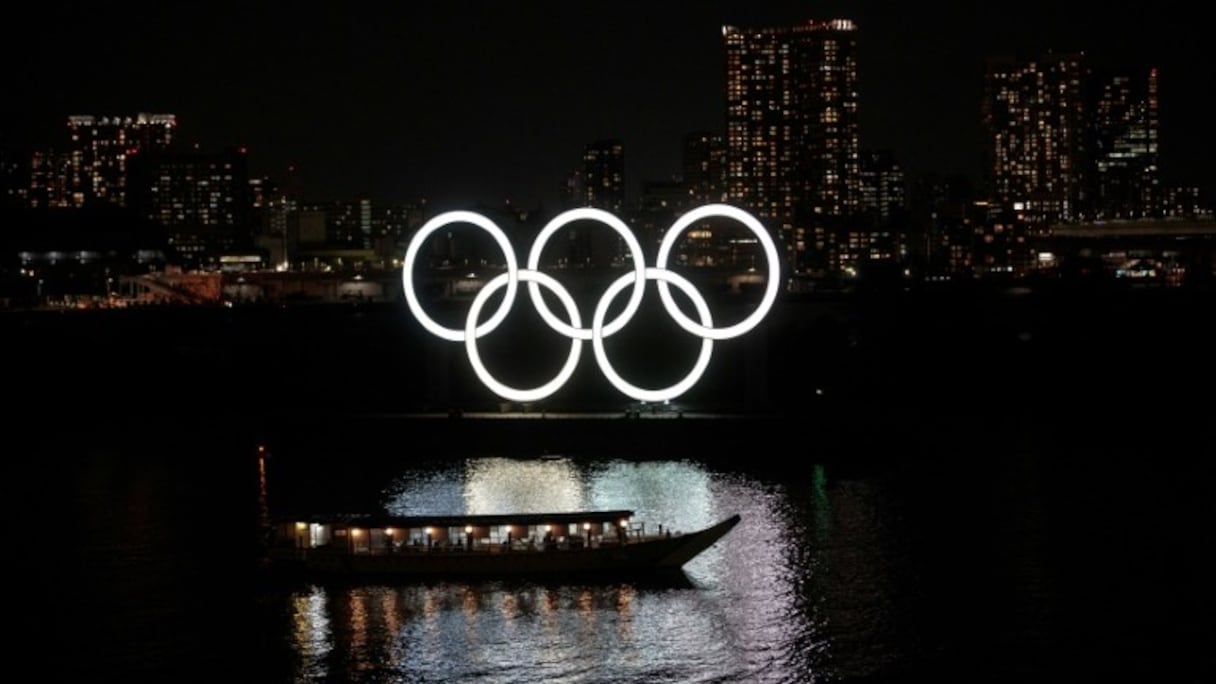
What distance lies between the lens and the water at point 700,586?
27.6 m

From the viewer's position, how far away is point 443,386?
5653 centimetres

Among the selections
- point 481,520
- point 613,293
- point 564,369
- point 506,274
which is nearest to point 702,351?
point 613,293

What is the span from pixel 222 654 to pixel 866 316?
197 feet

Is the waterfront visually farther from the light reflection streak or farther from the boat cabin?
the boat cabin

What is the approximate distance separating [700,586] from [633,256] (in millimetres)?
18859

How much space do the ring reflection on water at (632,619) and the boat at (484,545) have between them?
63 centimetres

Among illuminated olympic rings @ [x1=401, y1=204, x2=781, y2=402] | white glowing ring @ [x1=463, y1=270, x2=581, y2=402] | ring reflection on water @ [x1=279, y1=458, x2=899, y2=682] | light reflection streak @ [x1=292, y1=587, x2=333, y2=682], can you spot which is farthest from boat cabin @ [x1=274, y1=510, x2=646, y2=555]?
white glowing ring @ [x1=463, y1=270, x2=581, y2=402]

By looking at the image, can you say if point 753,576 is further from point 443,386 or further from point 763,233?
point 443,386

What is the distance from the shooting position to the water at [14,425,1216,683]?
27609 mm

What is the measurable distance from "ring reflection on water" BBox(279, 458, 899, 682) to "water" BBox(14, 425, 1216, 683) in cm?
7

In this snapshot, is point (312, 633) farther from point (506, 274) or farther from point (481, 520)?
point (506, 274)

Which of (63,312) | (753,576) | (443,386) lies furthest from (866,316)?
(753,576)

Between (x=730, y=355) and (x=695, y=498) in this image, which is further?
(x=730, y=355)

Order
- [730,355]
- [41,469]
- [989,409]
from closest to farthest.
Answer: [41,469] < [989,409] < [730,355]
